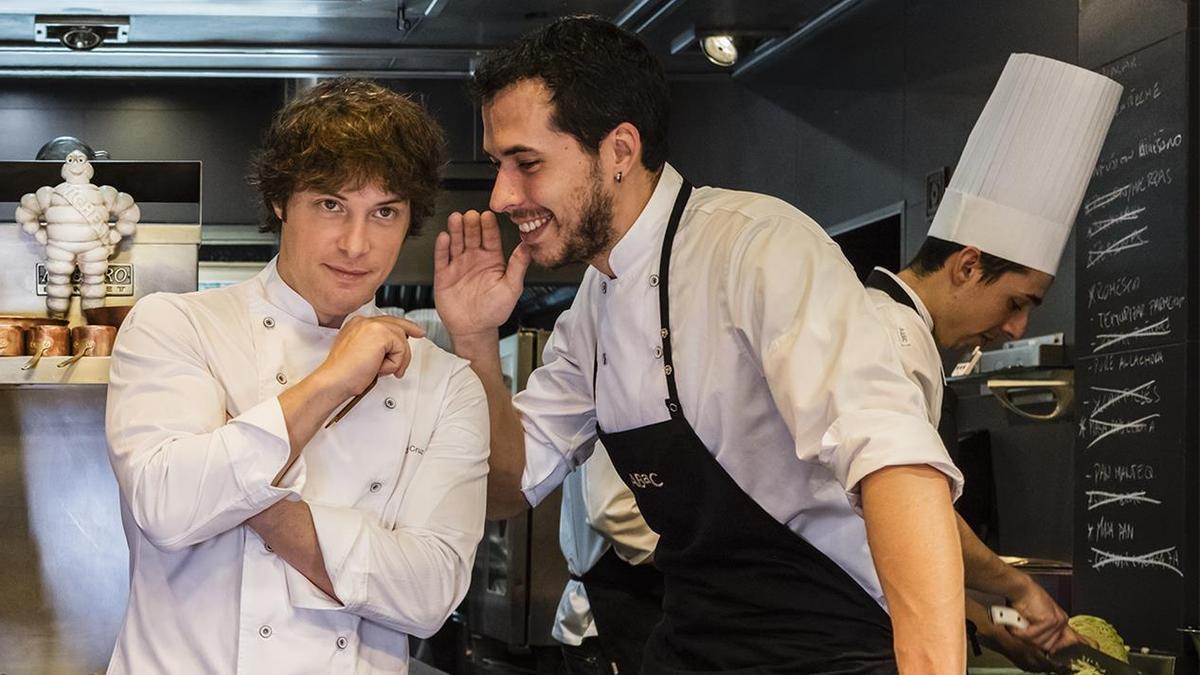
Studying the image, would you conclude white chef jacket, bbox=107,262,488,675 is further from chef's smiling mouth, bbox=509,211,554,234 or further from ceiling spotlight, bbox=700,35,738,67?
ceiling spotlight, bbox=700,35,738,67

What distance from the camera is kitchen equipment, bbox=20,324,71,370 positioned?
251 centimetres

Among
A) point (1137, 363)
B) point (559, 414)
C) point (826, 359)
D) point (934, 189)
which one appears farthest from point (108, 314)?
point (934, 189)

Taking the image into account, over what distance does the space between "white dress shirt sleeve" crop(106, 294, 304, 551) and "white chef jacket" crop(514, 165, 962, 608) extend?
1.59ft

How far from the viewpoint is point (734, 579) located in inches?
74.1

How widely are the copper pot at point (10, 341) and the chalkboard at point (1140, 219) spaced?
2629 mm

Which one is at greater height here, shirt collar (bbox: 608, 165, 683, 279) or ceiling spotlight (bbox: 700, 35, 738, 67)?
ceiling spotlight (bbox: 700, 35, 738, 67)

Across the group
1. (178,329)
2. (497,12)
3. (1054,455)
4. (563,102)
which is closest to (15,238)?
(178,329)

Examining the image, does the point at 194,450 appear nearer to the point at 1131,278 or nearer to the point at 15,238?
the point at 15,238

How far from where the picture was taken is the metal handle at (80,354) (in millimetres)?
2463

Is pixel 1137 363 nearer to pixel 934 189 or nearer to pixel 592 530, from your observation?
pixel 592 530

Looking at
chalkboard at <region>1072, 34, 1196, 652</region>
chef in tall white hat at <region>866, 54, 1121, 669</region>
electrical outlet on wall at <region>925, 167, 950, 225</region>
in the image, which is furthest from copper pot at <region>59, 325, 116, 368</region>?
electrical outlet on wall at <region>925, 167, 950, 225</region>

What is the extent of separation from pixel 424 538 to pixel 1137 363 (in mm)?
2575

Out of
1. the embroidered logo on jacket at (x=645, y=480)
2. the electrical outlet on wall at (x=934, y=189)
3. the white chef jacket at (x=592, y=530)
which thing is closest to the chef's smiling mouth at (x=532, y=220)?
the embroidered logo on jacket at (x=645, y=480)

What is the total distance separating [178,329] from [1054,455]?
11.5ft
